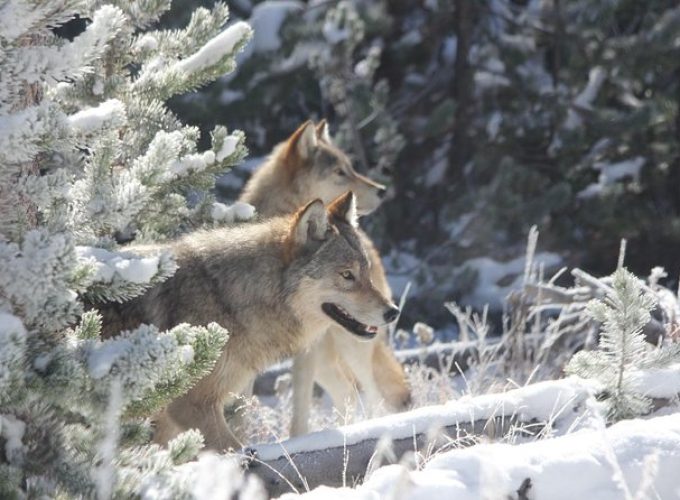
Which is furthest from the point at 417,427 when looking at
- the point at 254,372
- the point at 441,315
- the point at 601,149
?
the point at 601,149

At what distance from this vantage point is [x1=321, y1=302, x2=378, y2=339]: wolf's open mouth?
538 centimetres

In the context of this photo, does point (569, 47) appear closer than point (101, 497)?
No

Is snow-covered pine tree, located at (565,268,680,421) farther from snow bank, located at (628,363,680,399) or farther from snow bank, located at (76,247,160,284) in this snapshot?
snow bank, located at (76,247,160,284)

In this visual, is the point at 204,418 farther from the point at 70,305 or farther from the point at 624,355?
the point at 624,355

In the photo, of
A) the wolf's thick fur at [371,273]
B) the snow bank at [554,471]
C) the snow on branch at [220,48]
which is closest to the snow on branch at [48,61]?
the snow on branch at [220,48]

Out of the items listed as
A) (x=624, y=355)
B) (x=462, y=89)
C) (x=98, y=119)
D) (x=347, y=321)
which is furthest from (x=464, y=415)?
(x=462, y=89)

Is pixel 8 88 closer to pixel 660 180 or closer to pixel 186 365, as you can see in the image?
pixel 186 365

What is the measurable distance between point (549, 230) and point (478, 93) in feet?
6.94

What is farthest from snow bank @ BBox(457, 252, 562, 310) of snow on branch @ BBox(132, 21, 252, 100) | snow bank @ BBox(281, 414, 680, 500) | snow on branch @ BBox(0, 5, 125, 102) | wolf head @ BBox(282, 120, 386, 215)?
snow on branch @ BBox(0, 5, 125, 102)

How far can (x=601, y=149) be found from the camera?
1286 cm

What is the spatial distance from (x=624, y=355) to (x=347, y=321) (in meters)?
1.46

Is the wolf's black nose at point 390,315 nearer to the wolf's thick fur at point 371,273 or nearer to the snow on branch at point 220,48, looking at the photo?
the wolf's thick fur at point 371,273

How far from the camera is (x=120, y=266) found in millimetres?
3559

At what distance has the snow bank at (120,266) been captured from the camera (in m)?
3.50
